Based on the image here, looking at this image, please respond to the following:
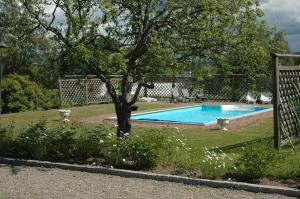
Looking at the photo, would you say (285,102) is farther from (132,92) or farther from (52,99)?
(52,99)

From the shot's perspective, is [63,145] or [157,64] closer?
[157,64]

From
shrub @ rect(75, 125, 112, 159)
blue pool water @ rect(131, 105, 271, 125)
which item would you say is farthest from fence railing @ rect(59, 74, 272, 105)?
shrub @ rect(75, 125, 112, 159)

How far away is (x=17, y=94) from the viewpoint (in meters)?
20.0

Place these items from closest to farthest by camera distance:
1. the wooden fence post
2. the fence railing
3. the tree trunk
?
the wooden fence post, the tree trunk, the fence railing

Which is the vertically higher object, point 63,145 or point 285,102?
point 285,102

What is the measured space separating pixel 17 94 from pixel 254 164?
1515 cm

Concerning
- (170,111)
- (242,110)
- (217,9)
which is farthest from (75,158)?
(242,110)

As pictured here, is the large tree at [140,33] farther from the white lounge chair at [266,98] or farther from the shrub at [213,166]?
the white lounge chair at [266,98]

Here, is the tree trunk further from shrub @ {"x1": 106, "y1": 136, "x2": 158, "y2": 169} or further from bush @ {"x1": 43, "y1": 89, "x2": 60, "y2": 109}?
bush @ {"x1": 43, "y1": 89, "x2": 60, "y2": 109}

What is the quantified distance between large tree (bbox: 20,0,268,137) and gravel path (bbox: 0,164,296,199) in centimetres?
182

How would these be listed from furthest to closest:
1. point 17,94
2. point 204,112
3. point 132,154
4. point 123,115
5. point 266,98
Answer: point 266,98 → point 204,112 → point 17,94 → point 123,115 → point 132,154

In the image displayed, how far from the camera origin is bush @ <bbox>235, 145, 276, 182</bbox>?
6.61 meters

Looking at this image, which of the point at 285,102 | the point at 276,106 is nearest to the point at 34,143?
the point at 276,106

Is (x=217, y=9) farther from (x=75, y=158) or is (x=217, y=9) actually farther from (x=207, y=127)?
(x=207, y=127)
